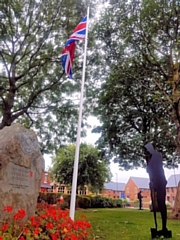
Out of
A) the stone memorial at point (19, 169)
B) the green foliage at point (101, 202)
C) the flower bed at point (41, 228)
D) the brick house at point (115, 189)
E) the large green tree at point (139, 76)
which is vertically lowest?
the brick house at point (115, 189)

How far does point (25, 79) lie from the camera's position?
14.4m

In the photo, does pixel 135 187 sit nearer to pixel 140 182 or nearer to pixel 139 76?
pixel 140 182

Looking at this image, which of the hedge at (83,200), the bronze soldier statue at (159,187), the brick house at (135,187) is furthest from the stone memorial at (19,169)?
the brick house at (135,187)

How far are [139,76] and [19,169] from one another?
10.2 metres

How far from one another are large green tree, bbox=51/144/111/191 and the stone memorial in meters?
18.4

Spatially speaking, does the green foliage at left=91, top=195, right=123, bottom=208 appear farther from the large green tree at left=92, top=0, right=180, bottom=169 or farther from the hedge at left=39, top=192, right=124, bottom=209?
the large green tree at left=92, top=0, right=180, bottom=169

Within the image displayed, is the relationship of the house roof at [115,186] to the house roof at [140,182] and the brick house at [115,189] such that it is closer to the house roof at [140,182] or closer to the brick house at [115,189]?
the brick house at [115,189]

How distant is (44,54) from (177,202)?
1083cm

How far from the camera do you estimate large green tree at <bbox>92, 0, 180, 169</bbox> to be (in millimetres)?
11516

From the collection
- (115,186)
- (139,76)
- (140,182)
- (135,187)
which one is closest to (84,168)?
(139,76)

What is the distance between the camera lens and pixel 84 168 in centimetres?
2414

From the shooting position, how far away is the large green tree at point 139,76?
11516 millimetres

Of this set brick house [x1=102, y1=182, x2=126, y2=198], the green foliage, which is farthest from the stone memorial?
brick house [x1=102, y1=182, x2=126, y2=198]

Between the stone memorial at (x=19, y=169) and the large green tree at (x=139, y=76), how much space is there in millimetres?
7179
